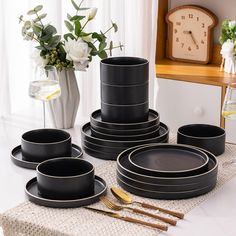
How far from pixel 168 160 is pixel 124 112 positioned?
262mm

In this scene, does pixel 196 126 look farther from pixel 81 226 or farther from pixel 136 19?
pixel 136 19

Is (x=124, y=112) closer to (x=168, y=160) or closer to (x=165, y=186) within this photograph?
(x=168, y=160)

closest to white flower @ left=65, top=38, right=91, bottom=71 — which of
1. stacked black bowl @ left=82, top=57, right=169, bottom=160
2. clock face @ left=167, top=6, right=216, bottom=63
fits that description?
stacked black bowl @ left=82, top=57, right=169, bottom=160

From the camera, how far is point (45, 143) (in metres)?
2.16

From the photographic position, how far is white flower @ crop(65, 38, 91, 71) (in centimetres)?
245

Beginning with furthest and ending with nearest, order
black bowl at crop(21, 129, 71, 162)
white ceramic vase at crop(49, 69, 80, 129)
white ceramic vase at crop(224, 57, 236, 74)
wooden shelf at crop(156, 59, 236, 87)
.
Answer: white ceramic vase at crop(224, 57, 236, 74), wooden shelf at crop(156, 59, 236, 87), white ceramic vase at crop(49, 69, 80, 129), black bowl at crop(21, 129, 71, 162)

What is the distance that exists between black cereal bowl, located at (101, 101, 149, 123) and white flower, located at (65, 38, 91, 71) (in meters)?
0.30

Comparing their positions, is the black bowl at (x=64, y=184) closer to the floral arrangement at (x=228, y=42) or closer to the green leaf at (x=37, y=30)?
the green leaf at (x=37, y=30)

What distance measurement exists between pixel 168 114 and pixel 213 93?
0.37 m

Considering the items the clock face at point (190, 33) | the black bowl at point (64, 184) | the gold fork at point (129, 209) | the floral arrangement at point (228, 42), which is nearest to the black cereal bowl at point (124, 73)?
the black bowl at point (64, 184)

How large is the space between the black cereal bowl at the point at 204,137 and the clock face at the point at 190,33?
174cm

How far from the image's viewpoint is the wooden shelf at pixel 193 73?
11.9 ft

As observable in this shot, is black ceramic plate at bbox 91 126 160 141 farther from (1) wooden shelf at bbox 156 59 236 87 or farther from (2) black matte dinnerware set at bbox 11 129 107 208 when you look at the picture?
(1) wooden shelf at bbox 156 59 236 87

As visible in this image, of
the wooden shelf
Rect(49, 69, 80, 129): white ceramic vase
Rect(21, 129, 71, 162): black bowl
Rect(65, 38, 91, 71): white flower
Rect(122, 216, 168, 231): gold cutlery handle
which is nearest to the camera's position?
Rect(122, 216, 168, 231): gold cutlery handle
